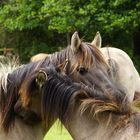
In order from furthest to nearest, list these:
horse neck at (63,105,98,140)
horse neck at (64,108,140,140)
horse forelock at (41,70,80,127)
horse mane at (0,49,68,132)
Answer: horse mane at (0,49,68,132) < horse forelock at (41,70,80,127) < horse neck at (63,105,98,140) < horse neck at (64,108,140,140)

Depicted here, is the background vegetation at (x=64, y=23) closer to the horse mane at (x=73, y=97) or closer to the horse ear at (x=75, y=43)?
the horse ear at (x=75, y=43)

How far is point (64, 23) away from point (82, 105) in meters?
18.2

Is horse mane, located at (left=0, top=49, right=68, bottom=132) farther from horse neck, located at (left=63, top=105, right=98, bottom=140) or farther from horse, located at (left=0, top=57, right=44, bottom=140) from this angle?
horse neck, located at (left=63, top=105, right=98, bottom=140)

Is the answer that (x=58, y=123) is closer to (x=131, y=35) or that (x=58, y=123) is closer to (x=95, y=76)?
(x=95, y=76)

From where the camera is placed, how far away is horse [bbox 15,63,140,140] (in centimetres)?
397

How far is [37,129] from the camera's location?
502 centimetres

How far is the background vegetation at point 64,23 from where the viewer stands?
71.5ft

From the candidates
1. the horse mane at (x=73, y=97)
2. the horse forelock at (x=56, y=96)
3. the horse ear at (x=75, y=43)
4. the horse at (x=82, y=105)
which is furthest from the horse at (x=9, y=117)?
the horse ear at (x=75, y=43)

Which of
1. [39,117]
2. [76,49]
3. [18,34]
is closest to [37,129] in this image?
[39,117]

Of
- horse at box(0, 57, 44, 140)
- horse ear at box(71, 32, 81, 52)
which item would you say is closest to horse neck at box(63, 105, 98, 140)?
horse ear at box(71, 32, 81, 52)

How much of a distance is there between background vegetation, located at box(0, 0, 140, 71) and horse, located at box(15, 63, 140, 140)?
17.0 metres

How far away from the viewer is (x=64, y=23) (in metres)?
22.2

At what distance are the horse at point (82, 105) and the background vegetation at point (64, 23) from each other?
55.7 ft

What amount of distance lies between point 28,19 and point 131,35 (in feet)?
17.6
